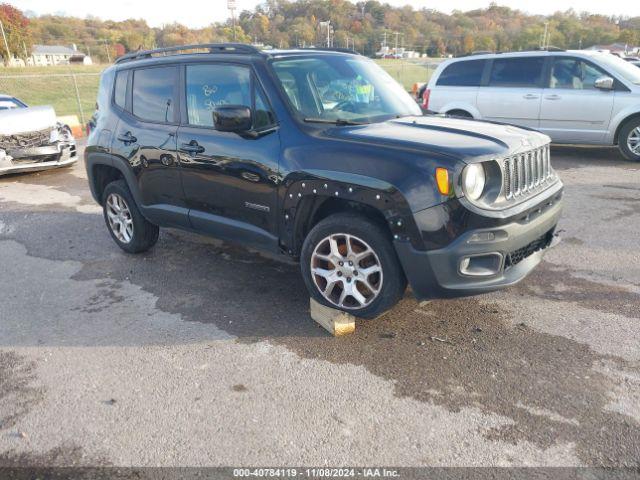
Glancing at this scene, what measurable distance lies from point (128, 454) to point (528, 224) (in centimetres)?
274

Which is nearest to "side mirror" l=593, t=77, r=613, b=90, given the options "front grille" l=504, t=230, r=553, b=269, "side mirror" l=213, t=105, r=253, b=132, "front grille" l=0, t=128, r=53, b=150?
"front grille" l=504, t=230, r=553, b=269

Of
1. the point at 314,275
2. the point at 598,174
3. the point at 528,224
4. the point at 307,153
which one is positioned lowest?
the point at 598,174

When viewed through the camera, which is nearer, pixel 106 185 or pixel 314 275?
pixel 314 275

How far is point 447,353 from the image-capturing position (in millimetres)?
3398

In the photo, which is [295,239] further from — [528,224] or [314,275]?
[528,224]

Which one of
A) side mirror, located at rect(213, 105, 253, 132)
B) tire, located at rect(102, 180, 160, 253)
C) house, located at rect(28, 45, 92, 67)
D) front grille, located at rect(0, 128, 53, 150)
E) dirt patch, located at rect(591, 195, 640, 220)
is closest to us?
side mirror, located at rect(213, 105, 253, 132)

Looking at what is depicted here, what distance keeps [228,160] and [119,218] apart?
2.10m

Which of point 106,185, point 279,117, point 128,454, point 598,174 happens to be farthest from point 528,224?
point 598,174

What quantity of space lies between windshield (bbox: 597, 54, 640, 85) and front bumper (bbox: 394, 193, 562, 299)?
726 centimetres

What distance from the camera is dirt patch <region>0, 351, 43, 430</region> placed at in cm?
296

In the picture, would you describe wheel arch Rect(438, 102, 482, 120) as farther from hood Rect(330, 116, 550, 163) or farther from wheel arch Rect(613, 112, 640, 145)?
hood Rect(330, 116, 550, 163)

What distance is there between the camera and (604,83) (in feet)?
29.1

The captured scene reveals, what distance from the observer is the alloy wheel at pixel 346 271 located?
3.48m

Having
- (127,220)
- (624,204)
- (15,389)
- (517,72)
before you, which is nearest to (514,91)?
(517,72)
